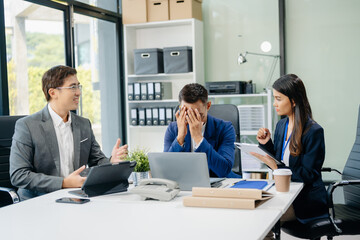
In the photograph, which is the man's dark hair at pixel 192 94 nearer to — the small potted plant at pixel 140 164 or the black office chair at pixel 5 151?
the small potted plant at pixel 140 164

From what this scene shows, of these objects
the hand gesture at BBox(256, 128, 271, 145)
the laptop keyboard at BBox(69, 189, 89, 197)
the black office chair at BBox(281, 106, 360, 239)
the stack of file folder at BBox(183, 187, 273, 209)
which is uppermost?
the hand gesture at BBox(256, 128, 271, 145)

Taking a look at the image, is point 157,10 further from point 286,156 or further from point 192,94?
point 286,156

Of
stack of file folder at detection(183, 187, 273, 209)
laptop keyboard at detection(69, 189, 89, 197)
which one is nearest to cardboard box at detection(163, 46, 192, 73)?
laptop keyboard at detection(69, 189, 89, 197)

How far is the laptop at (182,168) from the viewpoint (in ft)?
6.79

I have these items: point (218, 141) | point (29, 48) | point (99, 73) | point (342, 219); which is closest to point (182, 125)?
point (218, 141)

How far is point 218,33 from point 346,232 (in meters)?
3.09

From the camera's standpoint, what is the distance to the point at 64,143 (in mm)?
2643

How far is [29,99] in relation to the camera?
408cm

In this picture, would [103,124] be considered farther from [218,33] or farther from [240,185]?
[240,185]

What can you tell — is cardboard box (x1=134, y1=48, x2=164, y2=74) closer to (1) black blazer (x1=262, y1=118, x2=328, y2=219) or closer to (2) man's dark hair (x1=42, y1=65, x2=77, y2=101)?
(2) man's dark hair (x1=42, y1=65, x2=77, y2=101)

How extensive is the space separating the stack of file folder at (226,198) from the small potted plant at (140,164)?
44 centimetres

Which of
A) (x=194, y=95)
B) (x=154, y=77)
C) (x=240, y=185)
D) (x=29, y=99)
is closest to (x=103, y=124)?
(x=154, y=77)

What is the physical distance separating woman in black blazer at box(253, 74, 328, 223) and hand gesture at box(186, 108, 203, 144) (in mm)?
353

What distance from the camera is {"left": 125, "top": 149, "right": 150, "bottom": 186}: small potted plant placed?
7.46 ft
